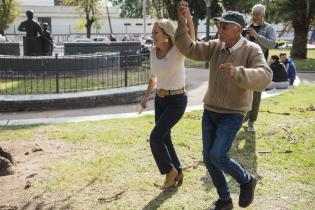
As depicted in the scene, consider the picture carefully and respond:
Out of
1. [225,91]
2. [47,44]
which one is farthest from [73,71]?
[225,91]

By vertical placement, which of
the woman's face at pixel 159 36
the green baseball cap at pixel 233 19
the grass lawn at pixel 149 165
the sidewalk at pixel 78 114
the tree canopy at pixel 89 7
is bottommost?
the sidewalk at pixel 78 114

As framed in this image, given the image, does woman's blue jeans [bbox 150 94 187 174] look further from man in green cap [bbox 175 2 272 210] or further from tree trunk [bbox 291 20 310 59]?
tree trunk [bbox 291 20 310 59]

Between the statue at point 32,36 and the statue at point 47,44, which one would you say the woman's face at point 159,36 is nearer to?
the statue at point 32,36

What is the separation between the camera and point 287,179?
5.41 meters

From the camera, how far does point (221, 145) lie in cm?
401

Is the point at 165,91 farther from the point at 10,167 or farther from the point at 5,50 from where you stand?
the point at 5,50

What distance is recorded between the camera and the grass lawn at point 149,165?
479cm

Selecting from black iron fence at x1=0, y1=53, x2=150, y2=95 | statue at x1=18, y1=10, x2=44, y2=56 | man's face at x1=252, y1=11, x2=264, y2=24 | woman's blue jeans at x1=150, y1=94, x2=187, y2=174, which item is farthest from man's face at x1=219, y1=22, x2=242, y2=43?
statue at x1=18, y1=10, x2=44, y2=56

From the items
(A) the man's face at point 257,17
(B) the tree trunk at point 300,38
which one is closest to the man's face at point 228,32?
(A) the man's face at point 257,17

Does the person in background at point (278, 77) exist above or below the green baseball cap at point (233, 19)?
below

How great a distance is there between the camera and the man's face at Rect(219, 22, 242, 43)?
3.96m

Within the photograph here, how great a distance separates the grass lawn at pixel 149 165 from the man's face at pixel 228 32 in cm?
166

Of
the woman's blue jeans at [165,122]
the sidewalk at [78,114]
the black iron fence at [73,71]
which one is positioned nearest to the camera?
the woman's blue jeans at [165,122]

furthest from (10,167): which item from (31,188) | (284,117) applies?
(284,117)
